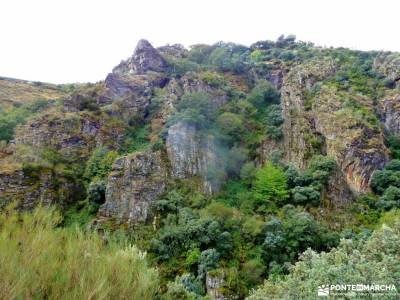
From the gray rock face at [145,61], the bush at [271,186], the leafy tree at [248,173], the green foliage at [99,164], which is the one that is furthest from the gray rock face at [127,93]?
the bush at [271,186]

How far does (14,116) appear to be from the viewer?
1471 inches

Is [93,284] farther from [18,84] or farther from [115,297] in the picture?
[18,84]

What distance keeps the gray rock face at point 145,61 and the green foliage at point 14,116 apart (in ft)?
42.2

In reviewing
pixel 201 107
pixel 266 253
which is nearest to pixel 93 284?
pixel 266 253

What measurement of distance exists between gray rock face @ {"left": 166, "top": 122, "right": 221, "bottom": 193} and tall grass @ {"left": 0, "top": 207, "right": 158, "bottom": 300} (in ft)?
81.3

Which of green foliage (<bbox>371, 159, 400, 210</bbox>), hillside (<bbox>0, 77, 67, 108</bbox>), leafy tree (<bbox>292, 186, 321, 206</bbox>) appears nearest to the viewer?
green foliage (<bbox>371, 159, 400, 210</bbox>)

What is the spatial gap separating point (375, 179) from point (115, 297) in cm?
3004

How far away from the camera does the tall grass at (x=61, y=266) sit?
18.3 feet

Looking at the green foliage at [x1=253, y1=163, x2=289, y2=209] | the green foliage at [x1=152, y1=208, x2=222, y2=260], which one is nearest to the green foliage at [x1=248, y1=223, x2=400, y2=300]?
the green foliage at [x1=152, y1=208, x2=222, y2=260]

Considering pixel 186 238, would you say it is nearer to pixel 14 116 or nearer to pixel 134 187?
pixel 134 187

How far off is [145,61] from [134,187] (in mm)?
26223

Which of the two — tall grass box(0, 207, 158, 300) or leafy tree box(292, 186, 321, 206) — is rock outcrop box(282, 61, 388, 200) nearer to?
leafy tree box(292, 186, 321, 206)

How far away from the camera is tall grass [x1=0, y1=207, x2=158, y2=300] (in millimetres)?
5566

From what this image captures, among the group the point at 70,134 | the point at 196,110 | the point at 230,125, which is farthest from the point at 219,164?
the point at 70,134
